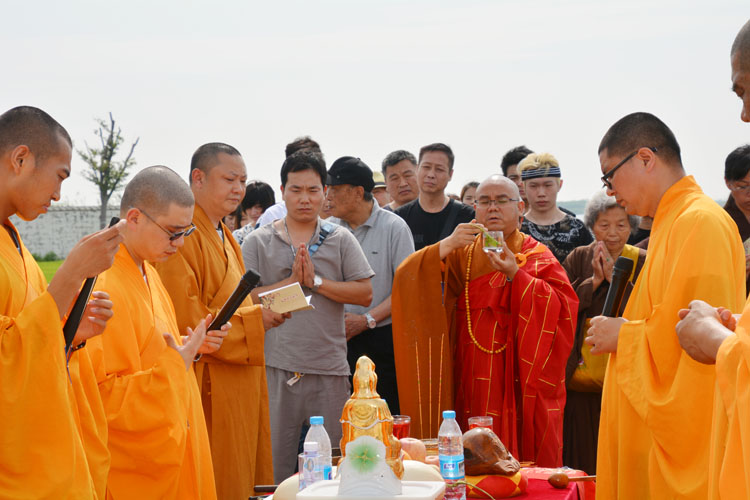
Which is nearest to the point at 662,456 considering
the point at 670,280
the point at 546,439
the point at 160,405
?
the point at 670,280

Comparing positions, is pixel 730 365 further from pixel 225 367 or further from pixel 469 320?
pixel 225 367

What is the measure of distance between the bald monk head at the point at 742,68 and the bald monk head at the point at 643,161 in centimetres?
109

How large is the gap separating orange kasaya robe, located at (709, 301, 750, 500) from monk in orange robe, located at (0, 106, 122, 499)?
2040mm

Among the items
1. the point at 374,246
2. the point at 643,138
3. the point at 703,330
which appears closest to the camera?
the point at 703,330

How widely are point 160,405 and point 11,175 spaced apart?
3.79 ft

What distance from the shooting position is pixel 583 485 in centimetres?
399

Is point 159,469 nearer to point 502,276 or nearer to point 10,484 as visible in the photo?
point 10,484

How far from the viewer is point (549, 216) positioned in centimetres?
650

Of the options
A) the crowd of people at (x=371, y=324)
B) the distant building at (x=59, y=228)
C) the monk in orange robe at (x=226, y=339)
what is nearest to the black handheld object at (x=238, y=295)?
the crowd of people at (x=371, y=324)

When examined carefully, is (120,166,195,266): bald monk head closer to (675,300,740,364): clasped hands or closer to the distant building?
(675,300,740,364): clasped hands

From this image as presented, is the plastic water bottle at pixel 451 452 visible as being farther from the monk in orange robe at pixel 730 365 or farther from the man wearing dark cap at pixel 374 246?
the man wearing dark cap at pixel 374 246

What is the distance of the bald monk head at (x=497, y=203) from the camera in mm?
5324

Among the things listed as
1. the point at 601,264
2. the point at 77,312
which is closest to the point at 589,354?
the point at 601,264

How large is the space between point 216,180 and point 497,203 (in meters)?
1.81
